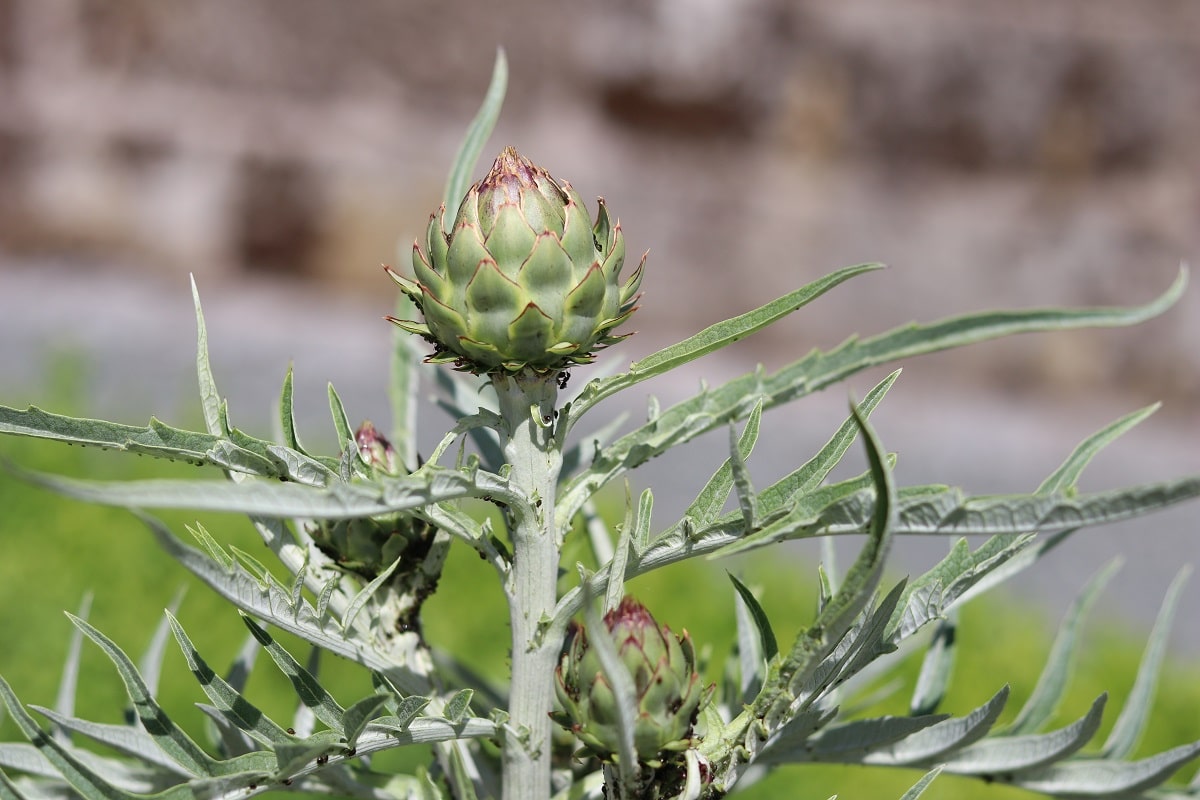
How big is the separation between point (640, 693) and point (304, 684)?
0.36ft

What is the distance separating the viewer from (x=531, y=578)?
16.1 inches

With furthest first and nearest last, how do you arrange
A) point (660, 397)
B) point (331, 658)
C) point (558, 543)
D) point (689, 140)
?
point (689, 140), point (660, 397), point (331, 658), point (558, 543)

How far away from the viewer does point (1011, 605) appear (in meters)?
1.80

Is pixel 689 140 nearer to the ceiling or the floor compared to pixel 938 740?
nearer to the ceiling

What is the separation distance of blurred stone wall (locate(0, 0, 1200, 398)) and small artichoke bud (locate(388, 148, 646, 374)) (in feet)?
6.43

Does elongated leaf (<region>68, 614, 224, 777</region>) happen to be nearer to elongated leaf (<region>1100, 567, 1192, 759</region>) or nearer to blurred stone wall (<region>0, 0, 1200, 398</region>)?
elongated leaf (<region>1100, 567, 1192, 759</region>)

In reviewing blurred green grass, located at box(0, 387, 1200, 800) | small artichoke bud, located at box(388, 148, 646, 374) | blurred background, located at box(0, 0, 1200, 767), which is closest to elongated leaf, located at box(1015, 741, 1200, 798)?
small artichoke bud, located at box(388, 148, 646, 374)

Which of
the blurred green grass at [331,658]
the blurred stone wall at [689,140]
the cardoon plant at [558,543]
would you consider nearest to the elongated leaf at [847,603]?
the cardoon plant at [558,543]

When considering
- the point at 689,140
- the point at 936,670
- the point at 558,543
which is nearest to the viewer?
the point at 558,543

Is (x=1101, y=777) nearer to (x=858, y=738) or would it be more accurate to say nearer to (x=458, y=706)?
(x=858, y=738)

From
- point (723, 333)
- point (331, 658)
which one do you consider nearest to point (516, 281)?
point (723, 333)

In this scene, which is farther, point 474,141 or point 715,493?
point 474,141

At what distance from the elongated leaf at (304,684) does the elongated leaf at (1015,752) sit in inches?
9.8

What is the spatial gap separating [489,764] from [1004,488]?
6.12 feet
